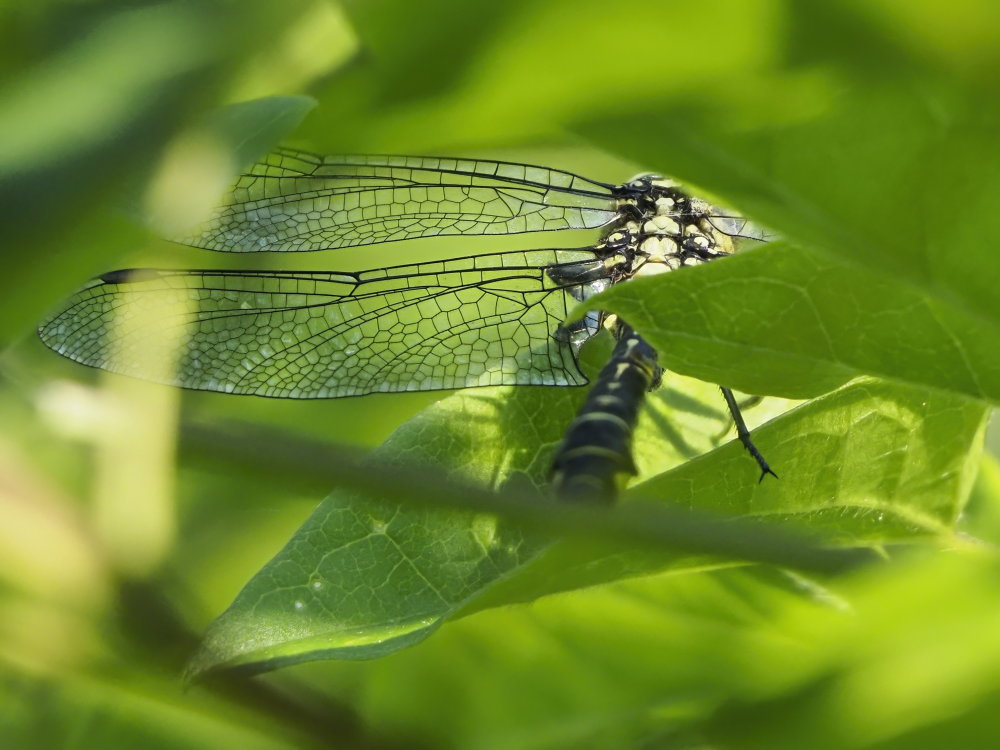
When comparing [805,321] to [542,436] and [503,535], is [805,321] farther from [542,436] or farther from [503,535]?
[542,436]

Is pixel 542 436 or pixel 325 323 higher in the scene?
pixel 325 323

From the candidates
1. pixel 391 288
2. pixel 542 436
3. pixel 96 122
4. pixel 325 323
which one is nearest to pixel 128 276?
pixel 325 323

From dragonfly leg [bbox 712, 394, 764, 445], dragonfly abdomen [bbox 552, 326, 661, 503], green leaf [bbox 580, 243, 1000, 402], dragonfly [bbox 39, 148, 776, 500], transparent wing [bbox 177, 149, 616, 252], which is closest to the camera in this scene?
green leaf [bbox 580, 243, 1000, 402]

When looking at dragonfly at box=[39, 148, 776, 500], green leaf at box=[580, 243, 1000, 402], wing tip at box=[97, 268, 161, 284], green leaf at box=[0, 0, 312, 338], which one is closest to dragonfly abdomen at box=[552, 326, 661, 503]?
dragonfly at box=[39, 148, 776, 500]

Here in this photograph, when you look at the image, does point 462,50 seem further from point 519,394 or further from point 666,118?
point 519,394

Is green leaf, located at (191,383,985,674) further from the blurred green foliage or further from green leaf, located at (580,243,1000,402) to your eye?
green leaf, located at (580,243,1000,402)

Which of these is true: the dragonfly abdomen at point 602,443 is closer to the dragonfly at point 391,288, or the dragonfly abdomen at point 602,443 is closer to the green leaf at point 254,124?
the dragonfly at point 391,288

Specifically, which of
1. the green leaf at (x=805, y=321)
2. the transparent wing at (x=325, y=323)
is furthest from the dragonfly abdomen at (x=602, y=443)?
the transparent wing at (x=325, y=323)

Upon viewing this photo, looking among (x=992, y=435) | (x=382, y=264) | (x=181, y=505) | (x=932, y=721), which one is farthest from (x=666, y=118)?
(x=992, y=435)
